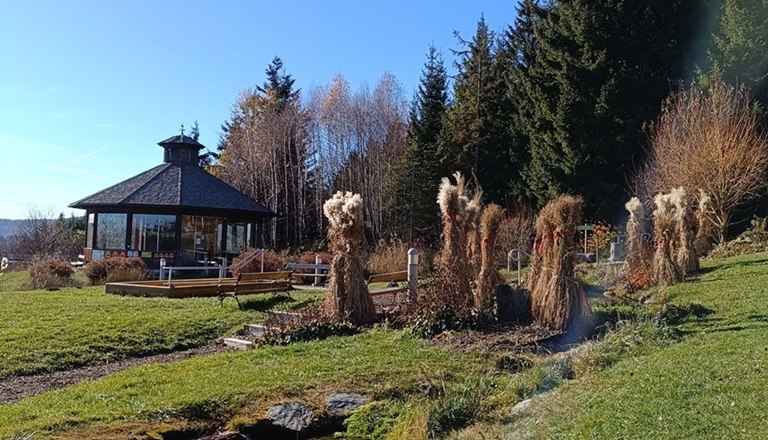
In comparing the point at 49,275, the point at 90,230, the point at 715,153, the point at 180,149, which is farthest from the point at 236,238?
the point at 715,153

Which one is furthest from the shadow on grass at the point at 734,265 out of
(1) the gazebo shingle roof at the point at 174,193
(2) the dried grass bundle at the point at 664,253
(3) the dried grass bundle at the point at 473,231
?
(1) the gazebo shingle roof at the point at 174,193

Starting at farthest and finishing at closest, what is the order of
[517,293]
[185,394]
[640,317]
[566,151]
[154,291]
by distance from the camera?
[566,151]
[154,291]
[517,293]
[640,317]
[185,394]

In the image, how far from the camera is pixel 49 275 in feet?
64.7

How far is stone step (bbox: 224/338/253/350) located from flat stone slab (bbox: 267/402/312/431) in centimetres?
367

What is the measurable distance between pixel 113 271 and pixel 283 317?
37.6 feet

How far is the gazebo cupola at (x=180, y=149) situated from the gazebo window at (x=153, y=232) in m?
4.48

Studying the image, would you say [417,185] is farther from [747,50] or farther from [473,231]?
[473,231]

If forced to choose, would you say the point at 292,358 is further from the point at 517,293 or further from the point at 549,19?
the point at 549,19

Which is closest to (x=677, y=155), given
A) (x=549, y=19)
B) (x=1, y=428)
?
(x=549, y=19)

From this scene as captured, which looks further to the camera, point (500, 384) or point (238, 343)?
point (238, 343)

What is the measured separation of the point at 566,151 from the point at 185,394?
21.8m

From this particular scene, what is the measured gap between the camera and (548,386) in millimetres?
6371

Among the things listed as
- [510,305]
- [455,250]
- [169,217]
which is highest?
[169,217]

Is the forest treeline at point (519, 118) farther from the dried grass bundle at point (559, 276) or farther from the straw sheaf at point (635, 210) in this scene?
the dried grass bundle at point (559, 276)
